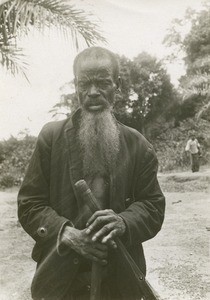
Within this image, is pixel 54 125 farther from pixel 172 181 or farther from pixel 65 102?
pixel 172 181

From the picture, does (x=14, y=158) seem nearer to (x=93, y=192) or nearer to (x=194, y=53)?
(x=93, y=192)

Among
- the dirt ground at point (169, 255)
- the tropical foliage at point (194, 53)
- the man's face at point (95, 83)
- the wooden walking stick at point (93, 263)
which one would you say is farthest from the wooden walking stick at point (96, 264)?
the tropical foliage at point (194, 53)

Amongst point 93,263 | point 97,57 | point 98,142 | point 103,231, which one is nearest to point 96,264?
point 93,263

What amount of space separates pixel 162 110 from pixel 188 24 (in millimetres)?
432

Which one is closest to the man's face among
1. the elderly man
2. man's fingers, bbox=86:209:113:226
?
the elderly man

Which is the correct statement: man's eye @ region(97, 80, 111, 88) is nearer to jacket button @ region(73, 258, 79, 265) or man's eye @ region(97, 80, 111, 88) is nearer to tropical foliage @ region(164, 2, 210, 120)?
jacket button @ region(73, 258, 79, 265)

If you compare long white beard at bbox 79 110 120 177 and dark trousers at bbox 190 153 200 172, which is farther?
dark trousers at bbox 190 153 200 172

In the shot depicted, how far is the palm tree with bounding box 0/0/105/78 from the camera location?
1789 mm

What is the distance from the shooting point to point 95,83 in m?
1.38

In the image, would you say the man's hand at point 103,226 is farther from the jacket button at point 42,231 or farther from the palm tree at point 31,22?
the palm tree at point 31,22

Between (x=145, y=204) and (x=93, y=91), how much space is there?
416 mm

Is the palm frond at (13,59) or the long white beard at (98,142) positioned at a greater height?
the palm frond at (13,59)

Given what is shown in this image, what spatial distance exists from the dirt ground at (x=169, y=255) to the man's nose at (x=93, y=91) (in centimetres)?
88

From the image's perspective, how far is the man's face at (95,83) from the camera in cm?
137
